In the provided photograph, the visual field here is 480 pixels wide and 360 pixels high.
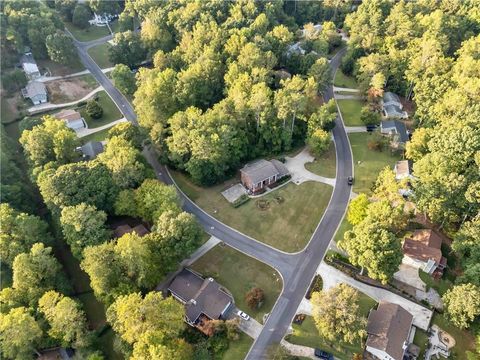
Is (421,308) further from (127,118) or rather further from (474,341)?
(127,118)

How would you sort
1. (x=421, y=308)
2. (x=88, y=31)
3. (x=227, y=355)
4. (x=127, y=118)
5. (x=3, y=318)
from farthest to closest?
(x=88, y=31) < (x=127, y=118) < (x=421, y=308) < (x=227, y=355) < (x=3, y=318)

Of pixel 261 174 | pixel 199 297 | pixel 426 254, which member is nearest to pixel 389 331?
pixel 426 254

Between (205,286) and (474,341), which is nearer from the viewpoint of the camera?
(474,341)

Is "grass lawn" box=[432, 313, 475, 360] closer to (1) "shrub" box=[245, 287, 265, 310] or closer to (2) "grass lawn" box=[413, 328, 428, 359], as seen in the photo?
(2) "grass lawn" box=[413, 328, 428, 359]

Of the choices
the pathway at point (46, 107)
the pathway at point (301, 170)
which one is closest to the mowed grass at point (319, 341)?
the pathway at point (301, 170)

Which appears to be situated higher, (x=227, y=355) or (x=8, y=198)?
(x=8, y=198)

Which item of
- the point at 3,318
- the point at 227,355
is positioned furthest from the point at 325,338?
the point at 3,318
